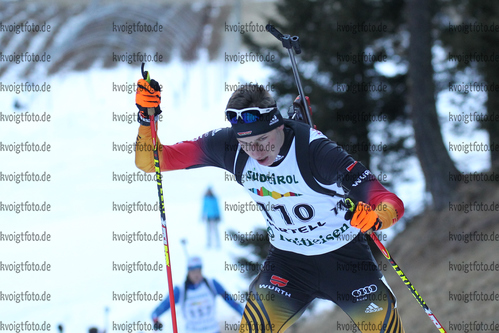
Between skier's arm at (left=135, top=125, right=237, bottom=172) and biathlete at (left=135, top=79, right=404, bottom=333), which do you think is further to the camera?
skier's arm at (left=135, top=125, right=237, bottom=172)

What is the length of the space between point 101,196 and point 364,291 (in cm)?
1417

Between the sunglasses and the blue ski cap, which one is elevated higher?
the sunglasses

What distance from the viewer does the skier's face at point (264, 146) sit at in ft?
10.2

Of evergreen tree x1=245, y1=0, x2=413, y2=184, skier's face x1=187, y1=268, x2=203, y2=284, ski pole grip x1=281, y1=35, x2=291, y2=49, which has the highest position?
evergreen tree x1=245, y1=0, x2=413, y2=184

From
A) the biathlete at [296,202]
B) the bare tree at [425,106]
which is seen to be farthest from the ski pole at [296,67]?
the bare tree at [425,106]

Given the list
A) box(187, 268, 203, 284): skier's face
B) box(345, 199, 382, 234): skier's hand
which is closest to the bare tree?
box(187, 268, 203, 284): skier's face

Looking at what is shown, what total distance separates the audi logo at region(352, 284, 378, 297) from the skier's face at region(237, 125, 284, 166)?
960 millimetres

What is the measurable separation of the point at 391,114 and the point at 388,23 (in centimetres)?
184

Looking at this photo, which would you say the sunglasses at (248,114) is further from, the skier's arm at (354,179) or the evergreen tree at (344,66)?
the evergreen tree at (344,66)

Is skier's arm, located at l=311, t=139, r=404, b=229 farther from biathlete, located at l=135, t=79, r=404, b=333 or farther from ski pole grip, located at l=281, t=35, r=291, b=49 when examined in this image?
ski pole grip, located at l=281, t=35, r=291, b=49

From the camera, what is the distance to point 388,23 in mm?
10961

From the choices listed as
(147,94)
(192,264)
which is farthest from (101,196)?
(147,94)

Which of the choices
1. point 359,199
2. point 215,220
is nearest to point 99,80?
point 215,220

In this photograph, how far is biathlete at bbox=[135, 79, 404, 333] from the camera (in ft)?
10.2
